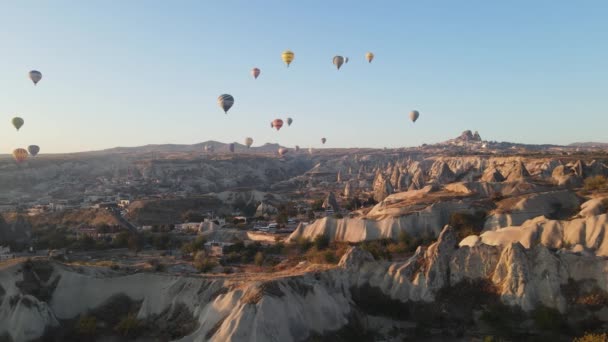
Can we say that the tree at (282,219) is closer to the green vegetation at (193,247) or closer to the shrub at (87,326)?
the green vegetation at (193,247)

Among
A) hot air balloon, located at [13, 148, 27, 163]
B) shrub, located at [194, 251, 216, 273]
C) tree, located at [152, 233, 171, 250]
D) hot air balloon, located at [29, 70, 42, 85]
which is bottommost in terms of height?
tree, located at [152, 233, 171, 250]

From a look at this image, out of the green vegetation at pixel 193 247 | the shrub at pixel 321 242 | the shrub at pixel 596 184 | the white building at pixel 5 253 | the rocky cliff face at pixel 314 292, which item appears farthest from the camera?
the shrub at pixel 596 184

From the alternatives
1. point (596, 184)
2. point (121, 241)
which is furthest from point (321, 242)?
point (596, 184)

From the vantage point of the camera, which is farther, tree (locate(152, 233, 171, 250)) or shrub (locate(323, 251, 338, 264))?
tree (locate(152, 233, 171, 250))

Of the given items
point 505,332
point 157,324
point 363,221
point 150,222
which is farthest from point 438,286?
point 150,222

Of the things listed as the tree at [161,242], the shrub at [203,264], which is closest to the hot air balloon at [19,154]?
the tree at [161,242]

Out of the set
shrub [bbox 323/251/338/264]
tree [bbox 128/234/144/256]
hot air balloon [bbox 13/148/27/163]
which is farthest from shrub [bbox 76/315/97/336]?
hot air balloon [bbox 13/148/27/163]

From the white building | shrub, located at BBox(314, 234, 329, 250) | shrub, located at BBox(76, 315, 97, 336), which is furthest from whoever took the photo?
shrub, located at BBox(314, 234, 329, 250)

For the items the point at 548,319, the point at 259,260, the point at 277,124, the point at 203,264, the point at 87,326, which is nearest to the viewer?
the point at 548,319

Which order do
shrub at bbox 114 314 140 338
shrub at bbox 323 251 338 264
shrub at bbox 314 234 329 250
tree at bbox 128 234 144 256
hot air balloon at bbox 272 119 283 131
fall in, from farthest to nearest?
Result: hot air balloon at bbox 272 119 283 131
tree at bbox 128 234 144 256
shrub at bbox 314 234 329 250
shrub at bbox 323 251 338 264
shrub at bbox 114 314 140 338

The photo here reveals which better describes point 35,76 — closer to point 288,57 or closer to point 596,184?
point 288,57

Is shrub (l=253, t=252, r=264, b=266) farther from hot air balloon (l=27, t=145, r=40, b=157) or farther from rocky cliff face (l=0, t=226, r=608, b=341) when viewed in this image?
hot air balloon (l=27, t=145, r=40, b=157)
